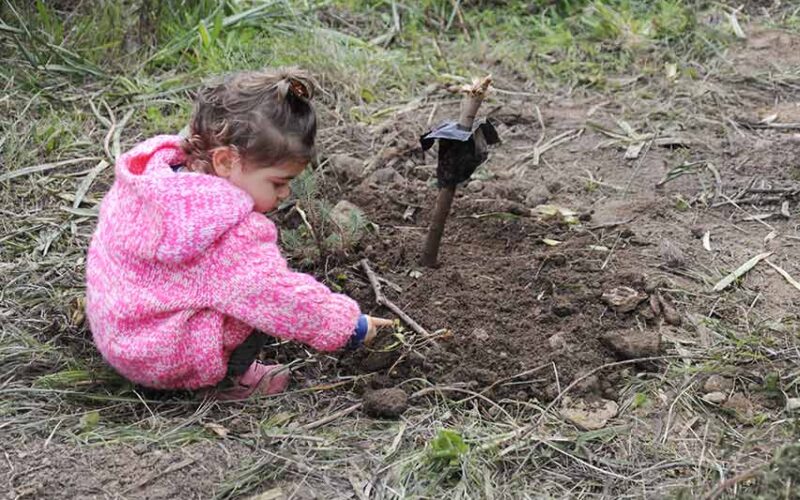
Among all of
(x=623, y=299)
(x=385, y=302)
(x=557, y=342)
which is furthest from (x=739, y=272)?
(x=385, y=302)

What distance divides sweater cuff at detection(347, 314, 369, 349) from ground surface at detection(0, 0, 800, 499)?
0.49 feet

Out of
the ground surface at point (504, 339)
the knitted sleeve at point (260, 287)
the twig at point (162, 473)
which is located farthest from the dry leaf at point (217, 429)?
the knitted sleeve at point (260, 287)

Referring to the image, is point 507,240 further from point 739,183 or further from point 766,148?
point 766,148

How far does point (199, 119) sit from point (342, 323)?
64 centimetres

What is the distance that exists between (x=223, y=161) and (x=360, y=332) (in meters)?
0.56

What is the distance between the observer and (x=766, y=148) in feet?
12.2

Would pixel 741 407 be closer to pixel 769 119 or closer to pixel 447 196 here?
pixel 447 196

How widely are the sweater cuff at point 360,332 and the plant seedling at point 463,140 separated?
1.65 ft

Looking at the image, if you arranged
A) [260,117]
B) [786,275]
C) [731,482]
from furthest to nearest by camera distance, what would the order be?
[786,275] → [260,117] → [731,482]

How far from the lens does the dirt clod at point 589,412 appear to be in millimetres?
2420

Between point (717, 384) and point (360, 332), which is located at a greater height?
point (360, 332)

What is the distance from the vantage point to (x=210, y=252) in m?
2.37

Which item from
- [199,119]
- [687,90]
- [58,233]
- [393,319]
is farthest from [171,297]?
[687,90]

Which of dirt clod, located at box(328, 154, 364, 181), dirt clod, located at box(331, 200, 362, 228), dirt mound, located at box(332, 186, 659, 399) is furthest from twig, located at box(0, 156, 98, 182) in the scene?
dirt mound, located at box(332, 186, 659, 399)
